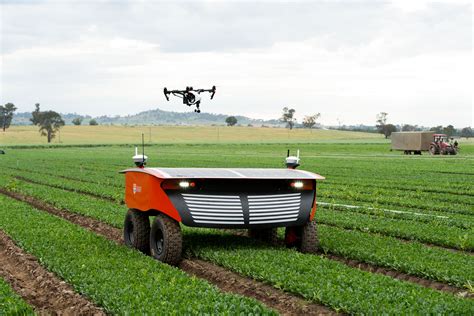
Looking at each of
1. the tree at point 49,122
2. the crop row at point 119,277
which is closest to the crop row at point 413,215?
the crop row at point 119,277

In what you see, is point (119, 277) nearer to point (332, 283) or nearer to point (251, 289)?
point (251, 289)

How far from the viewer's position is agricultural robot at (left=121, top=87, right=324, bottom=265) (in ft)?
32.3

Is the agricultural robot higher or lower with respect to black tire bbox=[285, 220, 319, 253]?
higher

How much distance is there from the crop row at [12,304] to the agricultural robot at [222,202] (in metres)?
2.49

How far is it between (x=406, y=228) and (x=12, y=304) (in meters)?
8.36

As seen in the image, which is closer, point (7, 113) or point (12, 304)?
point (12, 304)

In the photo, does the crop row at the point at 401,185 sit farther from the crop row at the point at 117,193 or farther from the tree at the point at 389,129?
the tree at the point at 389,129

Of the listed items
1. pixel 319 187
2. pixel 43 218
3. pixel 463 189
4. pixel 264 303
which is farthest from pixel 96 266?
pixel 463 189

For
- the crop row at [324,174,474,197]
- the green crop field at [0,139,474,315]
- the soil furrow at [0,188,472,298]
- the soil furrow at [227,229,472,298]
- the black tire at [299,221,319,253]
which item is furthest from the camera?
Result: the crop row at [324,174,474,197]

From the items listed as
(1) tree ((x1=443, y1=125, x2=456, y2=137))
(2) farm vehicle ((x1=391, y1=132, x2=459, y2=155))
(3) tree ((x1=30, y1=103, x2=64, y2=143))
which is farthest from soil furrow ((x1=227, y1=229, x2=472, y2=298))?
(1) tree ((x1=443, y1=125, x2=456, y2=137))

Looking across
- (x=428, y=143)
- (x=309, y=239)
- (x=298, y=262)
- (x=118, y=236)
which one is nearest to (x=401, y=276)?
(x=298, y=262)

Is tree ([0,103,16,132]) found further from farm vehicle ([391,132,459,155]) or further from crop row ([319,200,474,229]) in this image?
crop row ([319,200,474,229])

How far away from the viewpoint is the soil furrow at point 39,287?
304 inches

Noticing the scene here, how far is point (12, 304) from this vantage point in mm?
7645
